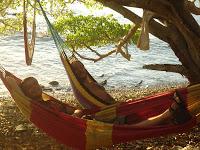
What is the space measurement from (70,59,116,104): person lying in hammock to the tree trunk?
89cm

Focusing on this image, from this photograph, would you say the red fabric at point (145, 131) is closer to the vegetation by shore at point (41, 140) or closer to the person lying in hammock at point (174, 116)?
the person lying in hammock at point (174, 116)

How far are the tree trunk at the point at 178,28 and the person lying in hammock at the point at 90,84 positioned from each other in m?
0.89

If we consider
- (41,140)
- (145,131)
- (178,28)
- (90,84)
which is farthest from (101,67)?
(145,131)

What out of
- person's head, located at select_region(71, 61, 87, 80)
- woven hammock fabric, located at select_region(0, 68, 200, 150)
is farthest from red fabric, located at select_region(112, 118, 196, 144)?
person's head, located at select_region(71, 61, 87, 80)

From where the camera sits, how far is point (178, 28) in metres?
4.61

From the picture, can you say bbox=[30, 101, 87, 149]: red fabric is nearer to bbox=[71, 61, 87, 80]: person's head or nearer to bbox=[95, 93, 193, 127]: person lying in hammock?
bbox=[95, 93, 193, 127]: person lying in hammock

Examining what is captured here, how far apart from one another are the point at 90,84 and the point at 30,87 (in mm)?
865

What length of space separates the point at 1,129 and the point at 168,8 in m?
3.46

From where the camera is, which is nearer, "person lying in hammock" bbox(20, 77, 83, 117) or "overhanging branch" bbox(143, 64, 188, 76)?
"person lying in hammock" bbox(20, 77, 83, 117)

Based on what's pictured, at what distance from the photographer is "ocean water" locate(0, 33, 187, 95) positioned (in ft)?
51.1

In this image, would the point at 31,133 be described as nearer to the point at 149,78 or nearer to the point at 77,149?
the point at 77,149

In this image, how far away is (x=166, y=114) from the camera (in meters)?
3.70

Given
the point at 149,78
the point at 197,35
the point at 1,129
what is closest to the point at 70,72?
the point at 197,35

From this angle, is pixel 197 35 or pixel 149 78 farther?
pixel 149 78
